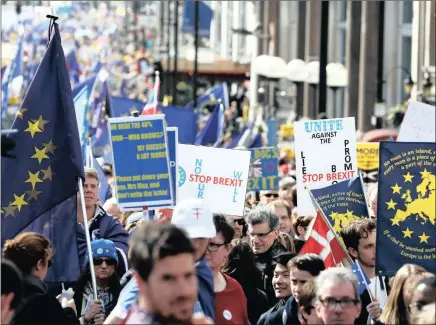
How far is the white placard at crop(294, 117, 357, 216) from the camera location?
13867mm

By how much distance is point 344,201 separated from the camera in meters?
11.6

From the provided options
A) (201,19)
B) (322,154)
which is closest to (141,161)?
(322,154)

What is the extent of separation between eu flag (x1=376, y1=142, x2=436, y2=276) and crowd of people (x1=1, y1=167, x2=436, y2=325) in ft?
0.62

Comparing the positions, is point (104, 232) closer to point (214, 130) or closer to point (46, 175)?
point (46, 175)

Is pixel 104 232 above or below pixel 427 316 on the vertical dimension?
below

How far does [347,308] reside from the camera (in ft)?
24.5

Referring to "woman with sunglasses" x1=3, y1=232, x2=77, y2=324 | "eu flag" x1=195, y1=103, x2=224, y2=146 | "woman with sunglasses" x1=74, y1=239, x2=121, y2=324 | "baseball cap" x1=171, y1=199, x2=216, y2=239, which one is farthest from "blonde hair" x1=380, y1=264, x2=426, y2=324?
"eu flag" x1=195, y1=103, x2=224, y2=146

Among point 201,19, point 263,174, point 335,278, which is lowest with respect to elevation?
point 263,174

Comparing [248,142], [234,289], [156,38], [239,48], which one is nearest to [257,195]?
[248,142]

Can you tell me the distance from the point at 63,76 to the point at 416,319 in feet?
13.4

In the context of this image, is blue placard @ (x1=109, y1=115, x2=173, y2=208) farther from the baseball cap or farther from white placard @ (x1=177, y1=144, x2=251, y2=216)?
the baseball cap

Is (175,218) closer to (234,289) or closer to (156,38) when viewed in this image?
(234,289)

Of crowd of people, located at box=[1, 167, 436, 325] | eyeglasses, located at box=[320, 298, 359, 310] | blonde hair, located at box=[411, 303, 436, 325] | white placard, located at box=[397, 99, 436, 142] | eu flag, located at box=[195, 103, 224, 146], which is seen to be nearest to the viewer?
crowd of people, located at box=[1, 167, 436, 325]

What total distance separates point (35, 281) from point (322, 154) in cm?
626
